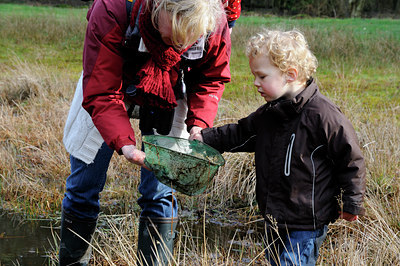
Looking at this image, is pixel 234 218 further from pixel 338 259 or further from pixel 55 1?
pixel 55 1

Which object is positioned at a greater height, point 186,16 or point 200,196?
point 186,16

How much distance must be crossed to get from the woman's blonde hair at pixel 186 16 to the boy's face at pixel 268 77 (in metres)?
0.39

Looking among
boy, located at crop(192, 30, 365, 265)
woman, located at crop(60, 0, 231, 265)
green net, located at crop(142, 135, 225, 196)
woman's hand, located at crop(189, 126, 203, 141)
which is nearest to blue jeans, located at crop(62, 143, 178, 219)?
woman, located at crop(60, 0, 231, 265)

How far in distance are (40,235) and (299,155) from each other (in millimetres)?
2251

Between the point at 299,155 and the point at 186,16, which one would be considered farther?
the point at 299,155

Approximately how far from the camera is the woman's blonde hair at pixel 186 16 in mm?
2023

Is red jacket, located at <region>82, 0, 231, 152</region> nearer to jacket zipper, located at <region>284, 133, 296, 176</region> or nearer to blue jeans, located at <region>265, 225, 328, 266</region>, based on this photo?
jacket zipper, located at <region>284, 133, 296, 176</region>

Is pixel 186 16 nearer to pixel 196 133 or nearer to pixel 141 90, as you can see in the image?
pixel 141 90

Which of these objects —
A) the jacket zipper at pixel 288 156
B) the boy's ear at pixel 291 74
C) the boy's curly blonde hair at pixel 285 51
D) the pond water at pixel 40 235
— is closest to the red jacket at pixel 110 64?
the boy's curly blonde hair at pixel 285 51

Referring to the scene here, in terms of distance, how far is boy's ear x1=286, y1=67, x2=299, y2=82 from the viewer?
2361 millimetres

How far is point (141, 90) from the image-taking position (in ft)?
7.59

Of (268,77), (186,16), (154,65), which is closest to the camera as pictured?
(186,16)

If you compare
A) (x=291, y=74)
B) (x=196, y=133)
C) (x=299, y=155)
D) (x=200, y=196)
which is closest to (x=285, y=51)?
(x=291, y=74)

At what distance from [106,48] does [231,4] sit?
2.05m
